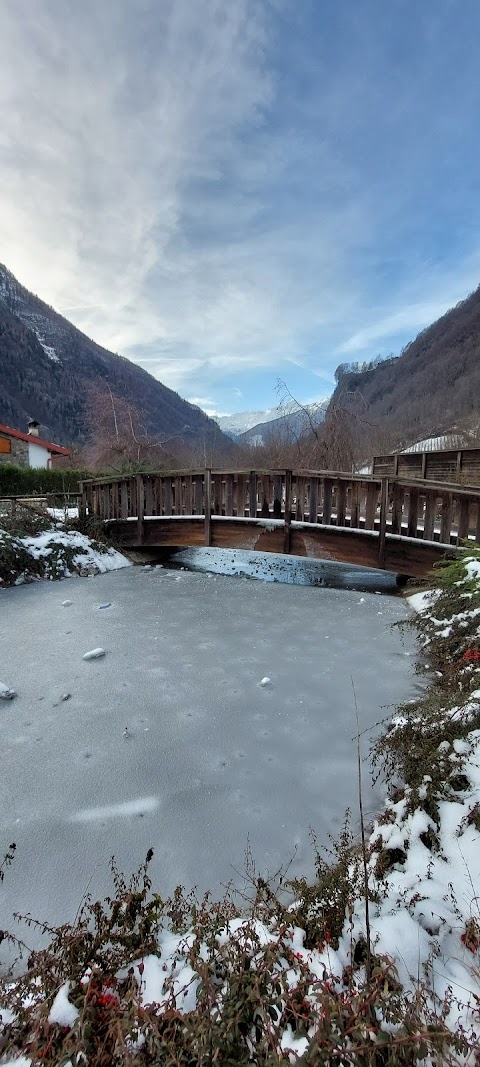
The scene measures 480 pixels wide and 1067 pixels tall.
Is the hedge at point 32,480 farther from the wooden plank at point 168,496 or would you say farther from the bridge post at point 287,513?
the bridge post at point 287,513

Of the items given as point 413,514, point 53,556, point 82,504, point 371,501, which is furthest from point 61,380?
point 413,514

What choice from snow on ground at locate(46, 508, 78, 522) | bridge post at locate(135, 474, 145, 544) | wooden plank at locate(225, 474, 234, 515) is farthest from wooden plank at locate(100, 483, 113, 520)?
wooden plank at locate(225, 474, 234, 515)

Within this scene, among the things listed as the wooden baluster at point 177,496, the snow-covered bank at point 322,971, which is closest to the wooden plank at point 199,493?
the wooden baluster at point 177,496

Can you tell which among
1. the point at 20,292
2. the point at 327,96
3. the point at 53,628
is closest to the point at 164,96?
the point at 327,96

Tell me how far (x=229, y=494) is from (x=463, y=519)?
3.66 meters

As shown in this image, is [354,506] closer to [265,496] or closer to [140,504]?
[265,496]

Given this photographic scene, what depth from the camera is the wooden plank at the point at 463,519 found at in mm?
5152

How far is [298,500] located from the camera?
271 inches

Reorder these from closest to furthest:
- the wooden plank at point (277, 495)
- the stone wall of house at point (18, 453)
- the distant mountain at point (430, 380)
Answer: the wooden plank at point (277, 495) < the stone wall of house at point (18, 453) < the distant mountain at point (430, 380)

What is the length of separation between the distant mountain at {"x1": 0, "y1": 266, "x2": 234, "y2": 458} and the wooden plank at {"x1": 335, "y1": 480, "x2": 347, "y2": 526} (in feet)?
132

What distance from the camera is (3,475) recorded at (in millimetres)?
13930

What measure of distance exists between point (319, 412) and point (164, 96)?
28.4ft

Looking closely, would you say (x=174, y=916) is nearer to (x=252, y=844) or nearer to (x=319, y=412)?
(x=252, y=844)

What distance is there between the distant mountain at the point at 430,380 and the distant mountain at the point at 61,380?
1966cm
